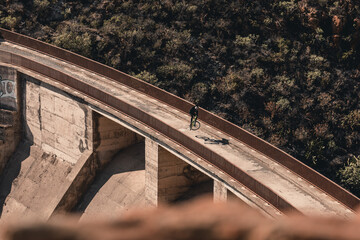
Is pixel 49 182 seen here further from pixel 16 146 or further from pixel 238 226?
pixel 238 226

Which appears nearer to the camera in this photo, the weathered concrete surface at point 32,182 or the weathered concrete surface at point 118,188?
the weathered concrete surface at point 118,188

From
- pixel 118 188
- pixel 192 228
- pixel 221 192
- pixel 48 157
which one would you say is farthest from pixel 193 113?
pixel 192 228

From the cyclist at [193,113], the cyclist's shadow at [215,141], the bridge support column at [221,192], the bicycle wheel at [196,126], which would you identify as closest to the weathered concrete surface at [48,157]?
the bicycle wheel at [196,126]

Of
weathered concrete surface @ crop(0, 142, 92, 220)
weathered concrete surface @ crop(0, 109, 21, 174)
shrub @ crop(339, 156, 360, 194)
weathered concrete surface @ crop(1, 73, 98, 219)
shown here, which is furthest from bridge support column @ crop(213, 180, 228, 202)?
weathered concrete surface @ crop(0, 109, 21, 174)

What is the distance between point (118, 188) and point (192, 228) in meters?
25.8

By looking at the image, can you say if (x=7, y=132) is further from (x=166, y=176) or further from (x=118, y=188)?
(x=166, y=176)

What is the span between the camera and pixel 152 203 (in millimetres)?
26266

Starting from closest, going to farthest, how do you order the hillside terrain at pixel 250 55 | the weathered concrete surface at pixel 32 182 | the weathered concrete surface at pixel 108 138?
1. the weathered concrete surface at pixel 108 138
2. the weathered concrete surface at pixel 32 182
3. the hillside terrain at pixel 250 55

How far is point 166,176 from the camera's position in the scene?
2580 centimetres

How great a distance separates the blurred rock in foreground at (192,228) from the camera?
12.6 ft

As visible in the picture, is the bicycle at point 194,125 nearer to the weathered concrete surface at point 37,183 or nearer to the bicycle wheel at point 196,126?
the bicycle wheel at point 196,126

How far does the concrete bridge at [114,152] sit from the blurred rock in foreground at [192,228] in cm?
1392

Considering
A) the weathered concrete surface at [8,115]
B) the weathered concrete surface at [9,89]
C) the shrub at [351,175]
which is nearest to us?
the shrub at [351,175]

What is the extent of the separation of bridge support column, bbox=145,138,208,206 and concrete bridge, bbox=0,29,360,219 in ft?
0.17
